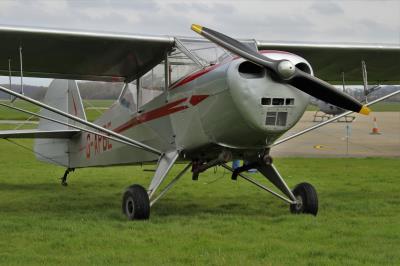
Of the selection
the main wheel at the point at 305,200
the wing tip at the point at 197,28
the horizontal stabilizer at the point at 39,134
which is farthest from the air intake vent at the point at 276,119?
the horizontal stabilizer at the point at 39,134

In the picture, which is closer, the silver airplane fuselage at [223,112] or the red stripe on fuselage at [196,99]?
the silver airplane fuselage at [223,112]

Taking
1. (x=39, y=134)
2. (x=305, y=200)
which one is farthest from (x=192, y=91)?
(x=39, y=134)

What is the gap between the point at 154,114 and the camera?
8.35m

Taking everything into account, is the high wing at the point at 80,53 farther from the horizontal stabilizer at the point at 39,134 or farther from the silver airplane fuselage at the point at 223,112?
the horizontal stabilizer at the point at 39,134

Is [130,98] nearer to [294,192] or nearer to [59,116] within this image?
[294,192]

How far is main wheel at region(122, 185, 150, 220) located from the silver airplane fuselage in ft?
2.64

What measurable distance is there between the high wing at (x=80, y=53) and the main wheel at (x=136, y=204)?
1983mm

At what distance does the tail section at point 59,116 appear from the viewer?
11.9 meters

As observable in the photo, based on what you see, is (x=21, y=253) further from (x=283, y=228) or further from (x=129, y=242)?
(x=283, y=228)

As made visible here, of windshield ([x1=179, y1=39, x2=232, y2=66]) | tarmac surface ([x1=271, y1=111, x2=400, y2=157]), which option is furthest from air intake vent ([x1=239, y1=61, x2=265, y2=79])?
tarmac surface ([x1=271, y1=111, x2=400, y2=157])

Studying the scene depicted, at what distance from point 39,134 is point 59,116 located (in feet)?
4.47

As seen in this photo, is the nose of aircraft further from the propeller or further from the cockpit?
the cockpit

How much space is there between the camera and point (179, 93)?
25.0 ft

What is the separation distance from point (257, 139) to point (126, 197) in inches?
72.4
